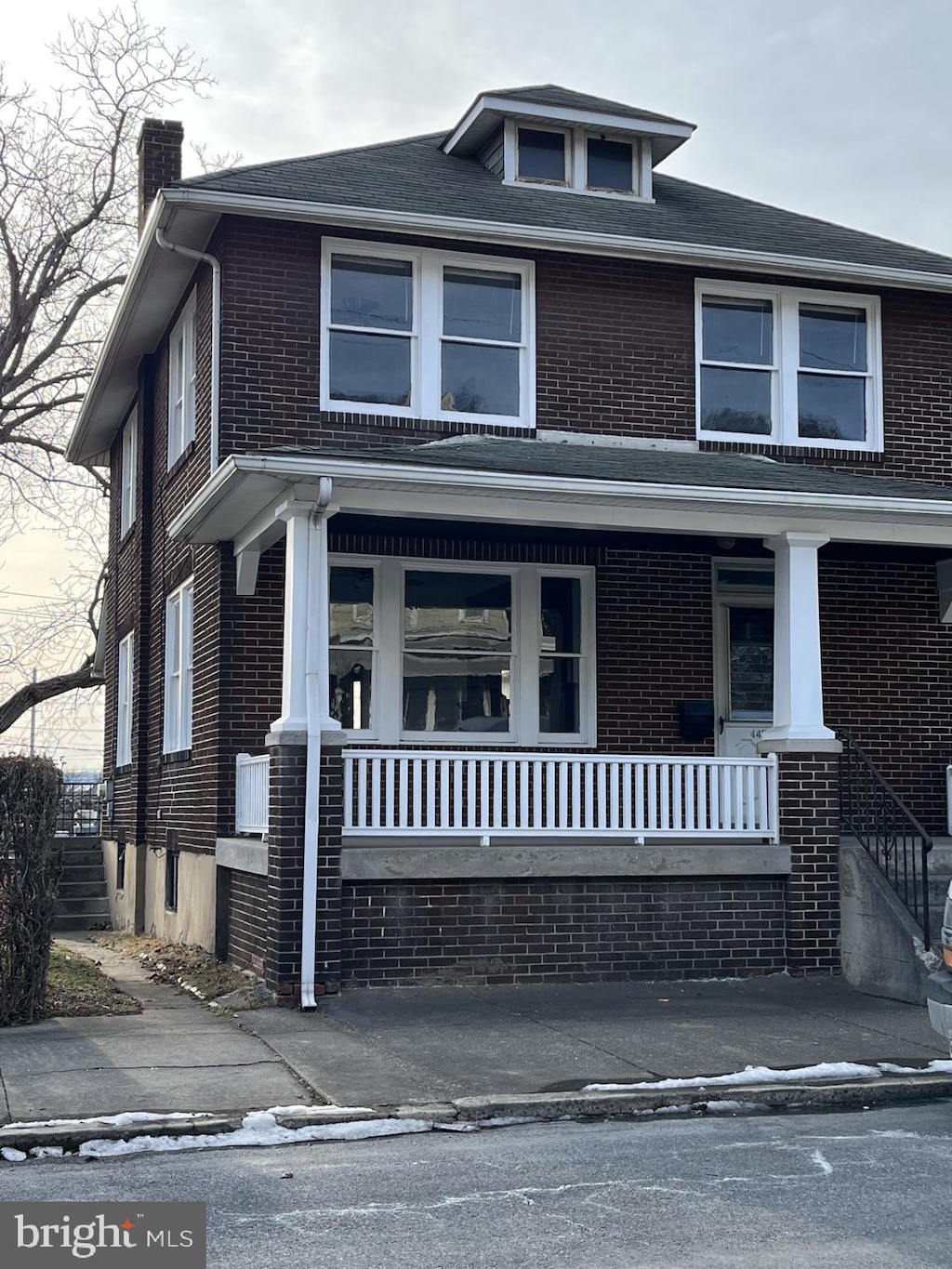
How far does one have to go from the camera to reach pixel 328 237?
539 inches

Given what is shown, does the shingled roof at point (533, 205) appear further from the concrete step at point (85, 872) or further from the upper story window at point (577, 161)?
the concrete step at point (85, 872)

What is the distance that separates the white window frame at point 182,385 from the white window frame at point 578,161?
3.75m

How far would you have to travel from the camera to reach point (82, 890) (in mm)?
20906

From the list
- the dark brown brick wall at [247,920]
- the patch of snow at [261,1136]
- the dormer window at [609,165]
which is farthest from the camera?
the dormer window at [609,165]

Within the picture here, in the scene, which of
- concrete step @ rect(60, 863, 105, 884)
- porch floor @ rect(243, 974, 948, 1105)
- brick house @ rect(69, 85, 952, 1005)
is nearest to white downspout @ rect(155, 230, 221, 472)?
brick house @ rect(69, 85, 952, 1005)

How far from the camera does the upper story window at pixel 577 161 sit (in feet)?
51.8

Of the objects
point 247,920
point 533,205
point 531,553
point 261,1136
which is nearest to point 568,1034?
point 261,1136

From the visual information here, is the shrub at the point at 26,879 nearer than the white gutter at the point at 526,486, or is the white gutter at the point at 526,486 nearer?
the shrub at the point at 26,879

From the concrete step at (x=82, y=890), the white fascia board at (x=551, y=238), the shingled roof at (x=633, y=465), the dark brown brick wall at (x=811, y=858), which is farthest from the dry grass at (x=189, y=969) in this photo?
the white fascia board at (x=551, y=238)

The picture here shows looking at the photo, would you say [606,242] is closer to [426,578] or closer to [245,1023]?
[426,578]

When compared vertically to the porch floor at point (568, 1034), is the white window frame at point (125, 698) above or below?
above

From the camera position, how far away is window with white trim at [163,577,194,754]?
15.4 meters

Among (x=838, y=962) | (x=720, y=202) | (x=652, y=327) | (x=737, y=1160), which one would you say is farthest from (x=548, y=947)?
(x=720, y=202)

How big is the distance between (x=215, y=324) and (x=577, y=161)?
4.78 metres
